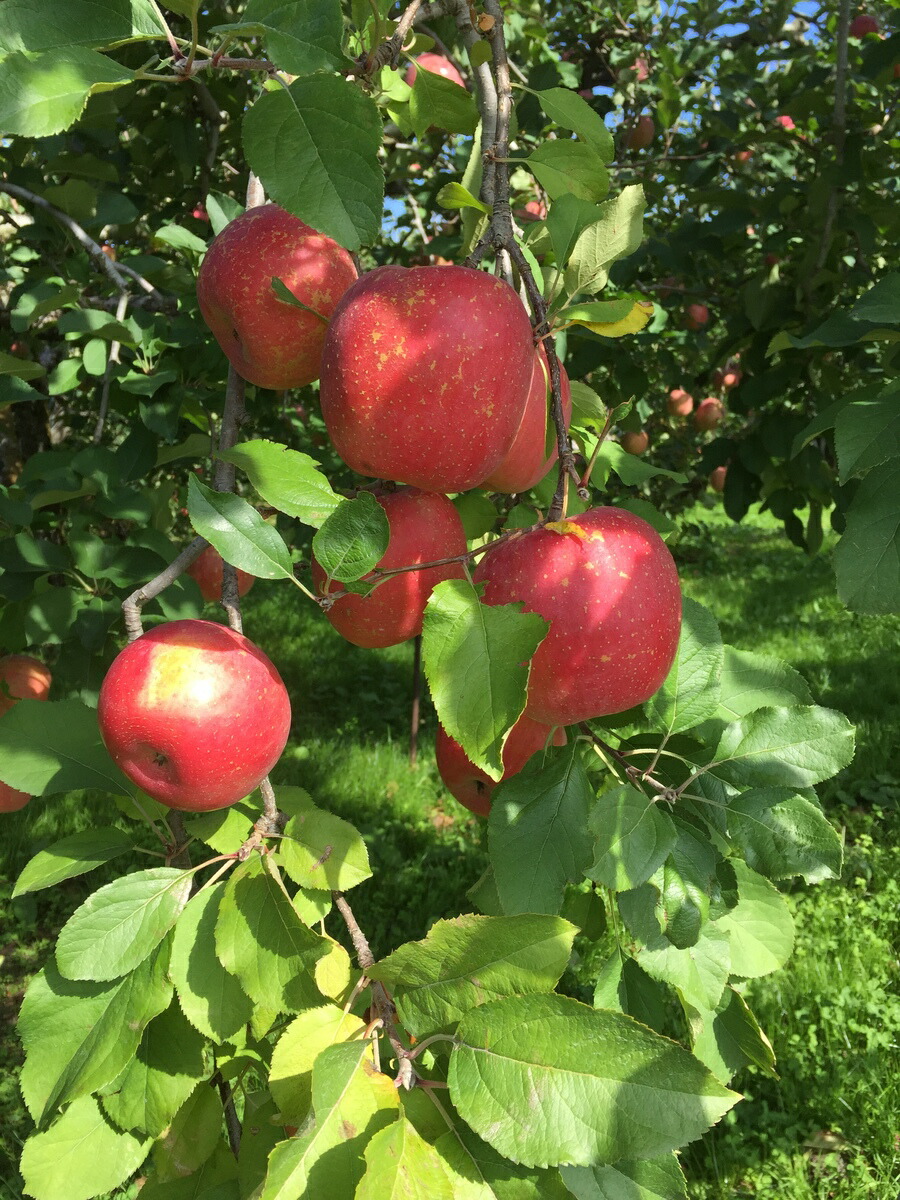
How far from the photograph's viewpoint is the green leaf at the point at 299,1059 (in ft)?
2.48

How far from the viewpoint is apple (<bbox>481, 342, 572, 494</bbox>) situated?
94 cm

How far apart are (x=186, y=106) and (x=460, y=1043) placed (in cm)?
237

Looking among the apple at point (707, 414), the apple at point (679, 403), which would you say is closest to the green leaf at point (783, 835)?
the apple at point (679, 403)

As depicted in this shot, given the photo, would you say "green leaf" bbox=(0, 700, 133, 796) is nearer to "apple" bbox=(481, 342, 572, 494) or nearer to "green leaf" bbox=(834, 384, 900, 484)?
"apple" bbox=(481, 342, 572, 494)

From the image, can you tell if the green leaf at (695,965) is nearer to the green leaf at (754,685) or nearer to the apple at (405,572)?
the green leaf at (754,685)

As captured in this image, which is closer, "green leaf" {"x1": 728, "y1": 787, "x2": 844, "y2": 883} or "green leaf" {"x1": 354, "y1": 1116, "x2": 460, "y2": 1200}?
"green leaf" {"x1": 354, "y1": 1116, "x2": 460, "y2": 1200}

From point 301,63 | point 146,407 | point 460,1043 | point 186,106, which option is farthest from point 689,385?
point 460,1043

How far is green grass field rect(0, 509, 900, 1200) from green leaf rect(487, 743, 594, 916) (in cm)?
134

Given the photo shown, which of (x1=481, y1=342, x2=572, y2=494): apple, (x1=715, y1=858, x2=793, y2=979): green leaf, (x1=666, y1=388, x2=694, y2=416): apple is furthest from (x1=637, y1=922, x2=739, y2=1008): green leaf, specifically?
(x1=666, y1=388, x2=694, y2=416): apple

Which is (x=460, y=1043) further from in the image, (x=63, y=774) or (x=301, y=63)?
(x=301, y=63)

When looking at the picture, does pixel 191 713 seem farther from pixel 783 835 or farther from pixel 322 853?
pixel 783 835

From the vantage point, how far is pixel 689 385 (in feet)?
10.7

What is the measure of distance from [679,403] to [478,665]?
4152 millimetres

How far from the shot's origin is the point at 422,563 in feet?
2.81
